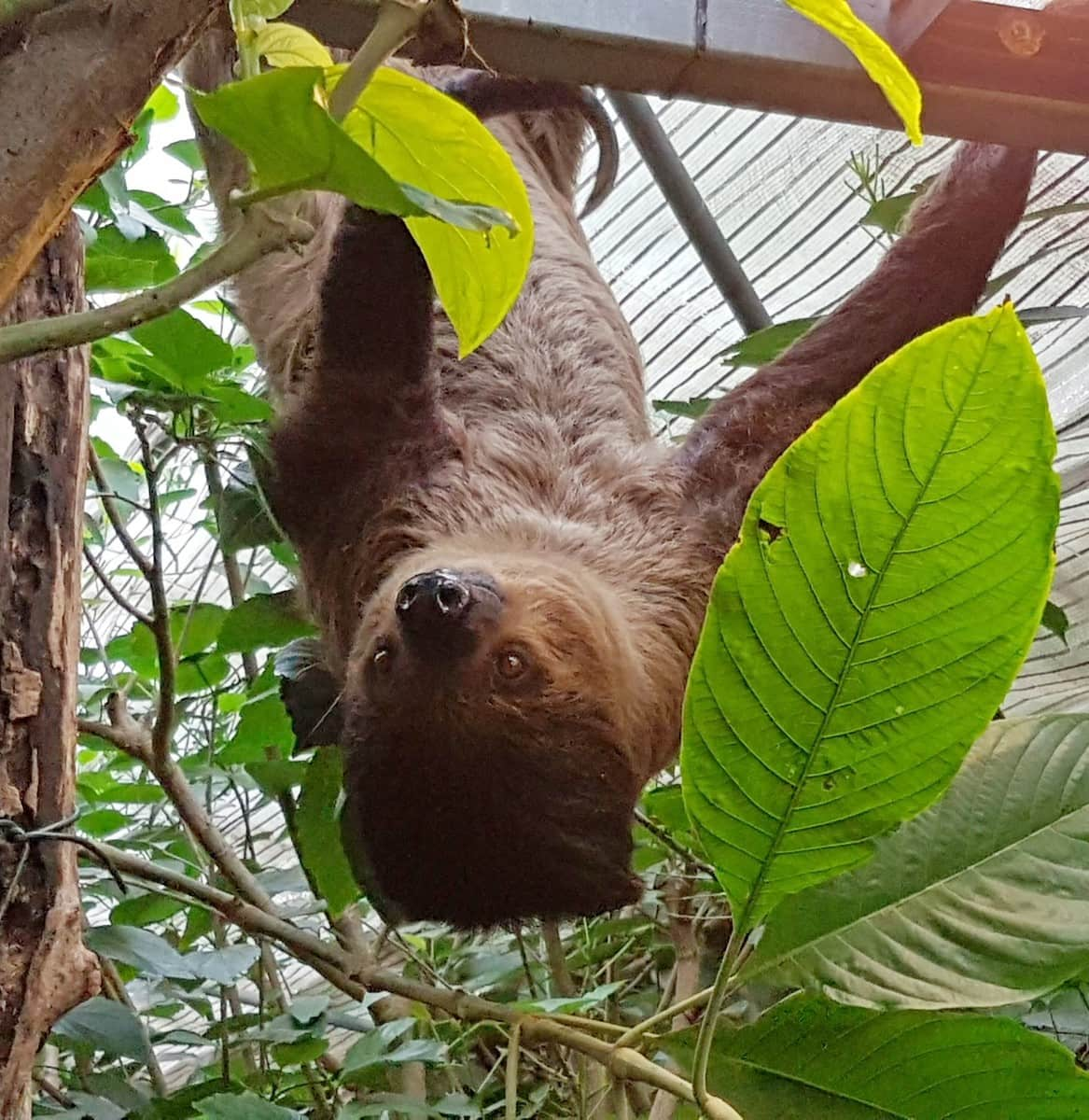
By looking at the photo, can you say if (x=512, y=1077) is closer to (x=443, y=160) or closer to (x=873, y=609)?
(x=873, y=609)

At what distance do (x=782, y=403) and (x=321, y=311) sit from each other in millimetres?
761

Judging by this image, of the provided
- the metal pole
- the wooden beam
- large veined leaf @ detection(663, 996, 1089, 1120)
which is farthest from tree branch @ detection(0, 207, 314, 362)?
the metal pole

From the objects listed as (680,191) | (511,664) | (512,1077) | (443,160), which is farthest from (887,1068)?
(680,191)

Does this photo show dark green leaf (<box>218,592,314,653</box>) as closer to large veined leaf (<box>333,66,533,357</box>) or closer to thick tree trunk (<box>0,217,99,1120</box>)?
thick tree trunk (<box>0,217,99,1120</box>)

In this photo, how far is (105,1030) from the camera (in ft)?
4.89

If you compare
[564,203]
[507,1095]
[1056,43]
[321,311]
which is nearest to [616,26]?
[1056,43]

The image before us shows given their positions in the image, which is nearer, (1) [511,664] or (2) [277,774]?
(1) [511,664]

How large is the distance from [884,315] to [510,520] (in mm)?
695

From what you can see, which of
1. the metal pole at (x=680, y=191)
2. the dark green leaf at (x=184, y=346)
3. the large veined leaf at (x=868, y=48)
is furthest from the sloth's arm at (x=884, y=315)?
the large veined leaf at (x=868, y=48)

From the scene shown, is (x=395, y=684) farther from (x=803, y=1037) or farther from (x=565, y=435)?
(x=803, y=1037)

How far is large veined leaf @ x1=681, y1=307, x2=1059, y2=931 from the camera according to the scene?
→ 0.58 m

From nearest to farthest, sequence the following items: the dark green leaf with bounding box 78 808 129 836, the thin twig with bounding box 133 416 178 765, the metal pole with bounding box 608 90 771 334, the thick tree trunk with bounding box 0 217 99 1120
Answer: the thick tree trunk with bounding box 0 217 99 1120 < the thin twig with bounding box 133 416 178 765 < the dark green leaf with bounding box 78 808 129 836 < the metal pole with bounding box 608 90 771 334

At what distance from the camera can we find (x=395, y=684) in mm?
1855

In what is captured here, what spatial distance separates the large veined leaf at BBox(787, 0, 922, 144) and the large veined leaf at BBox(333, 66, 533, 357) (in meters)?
0.18
